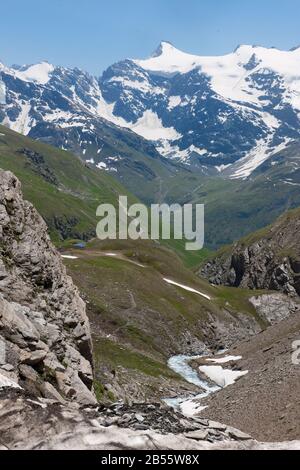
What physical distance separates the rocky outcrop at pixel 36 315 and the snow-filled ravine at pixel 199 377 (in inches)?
798

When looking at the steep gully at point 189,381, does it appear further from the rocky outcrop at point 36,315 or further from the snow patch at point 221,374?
the rocky outcrop at point 36,315

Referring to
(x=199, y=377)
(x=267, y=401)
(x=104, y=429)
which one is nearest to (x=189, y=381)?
(x=199, y=377)

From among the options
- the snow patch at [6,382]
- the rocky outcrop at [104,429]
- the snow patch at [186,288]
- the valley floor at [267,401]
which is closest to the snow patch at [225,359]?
the valley floor at [267,401]

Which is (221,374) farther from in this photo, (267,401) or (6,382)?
(6,382)

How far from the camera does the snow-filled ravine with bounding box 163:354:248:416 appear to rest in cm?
6588

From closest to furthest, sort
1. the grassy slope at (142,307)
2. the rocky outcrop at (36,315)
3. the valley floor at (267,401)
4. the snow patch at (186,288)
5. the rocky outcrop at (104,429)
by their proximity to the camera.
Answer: the rocky outcrop at (104,429), the rocky outcrop at (36,315), the valley floor at (267,401), the grassy slope at (142,307), the snow patch at (186,288)

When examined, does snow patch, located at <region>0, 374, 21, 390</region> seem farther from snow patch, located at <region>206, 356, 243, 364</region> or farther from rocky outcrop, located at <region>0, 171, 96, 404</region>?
snow patch, located at <region>206, 356, 243, 364</region>

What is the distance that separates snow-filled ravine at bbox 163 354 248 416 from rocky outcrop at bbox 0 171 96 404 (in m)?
20.3

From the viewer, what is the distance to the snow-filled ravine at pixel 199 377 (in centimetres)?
6588

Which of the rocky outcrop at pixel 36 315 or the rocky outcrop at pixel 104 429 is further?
A: the rocky outcrop at pixel 36 315

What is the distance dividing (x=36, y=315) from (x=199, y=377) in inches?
2058

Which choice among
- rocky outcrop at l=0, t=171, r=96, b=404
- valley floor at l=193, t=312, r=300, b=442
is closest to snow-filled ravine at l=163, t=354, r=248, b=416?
valley floor at l=193, t=312, r=300, b=442
